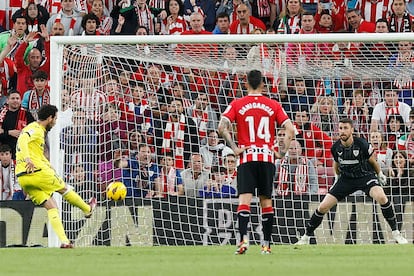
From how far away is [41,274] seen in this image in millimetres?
10008

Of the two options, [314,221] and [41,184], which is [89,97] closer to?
[41,184]

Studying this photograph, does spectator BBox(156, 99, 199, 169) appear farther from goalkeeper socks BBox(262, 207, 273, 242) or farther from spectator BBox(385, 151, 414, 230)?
goalkeeper socks BBox(262, 207, 273, 242)

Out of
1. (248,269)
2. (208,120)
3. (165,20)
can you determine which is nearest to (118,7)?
(165,20)

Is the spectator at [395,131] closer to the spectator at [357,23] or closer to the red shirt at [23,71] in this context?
the spectator at [357,23]

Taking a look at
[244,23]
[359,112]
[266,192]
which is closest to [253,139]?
[266,192]

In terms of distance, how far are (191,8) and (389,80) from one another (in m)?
4.82

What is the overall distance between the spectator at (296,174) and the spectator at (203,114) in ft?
4.01

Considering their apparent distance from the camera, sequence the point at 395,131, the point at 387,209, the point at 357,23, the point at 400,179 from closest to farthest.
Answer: the point at 387,209 < the point at 400,179 < the point at 395,131 < the point at 357,23

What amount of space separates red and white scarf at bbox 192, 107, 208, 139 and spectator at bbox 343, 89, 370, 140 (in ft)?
7.30

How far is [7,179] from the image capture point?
18484 millimetres

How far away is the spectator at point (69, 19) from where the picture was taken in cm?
2061

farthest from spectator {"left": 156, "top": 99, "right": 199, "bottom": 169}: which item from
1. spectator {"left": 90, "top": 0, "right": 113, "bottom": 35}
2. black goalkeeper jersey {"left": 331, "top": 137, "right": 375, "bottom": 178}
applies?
spectator {"left": 90, "top": 0, "right": 113, "bottom": 35}

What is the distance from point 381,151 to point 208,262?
23.4ft

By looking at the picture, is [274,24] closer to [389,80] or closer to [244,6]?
[244,6]
